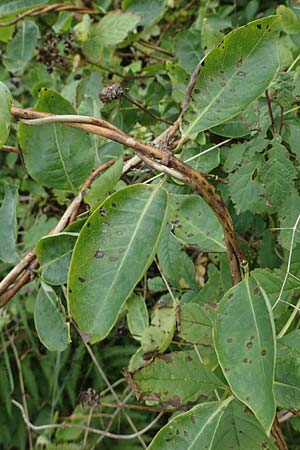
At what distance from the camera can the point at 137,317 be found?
3.09ft

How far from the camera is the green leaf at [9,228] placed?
81 centimetres

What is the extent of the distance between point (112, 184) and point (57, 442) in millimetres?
1226

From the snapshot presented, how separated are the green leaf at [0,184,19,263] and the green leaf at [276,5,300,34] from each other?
0.47 meters

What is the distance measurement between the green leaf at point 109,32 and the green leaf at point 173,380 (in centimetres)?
65

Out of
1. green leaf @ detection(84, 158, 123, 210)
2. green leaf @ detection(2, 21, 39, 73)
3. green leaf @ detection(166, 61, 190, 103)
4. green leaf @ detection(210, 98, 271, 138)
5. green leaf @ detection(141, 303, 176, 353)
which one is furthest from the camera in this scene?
green leaf @ detection(2, 21, 39, 73)

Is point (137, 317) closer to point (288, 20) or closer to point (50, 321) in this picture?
point (50, 321)

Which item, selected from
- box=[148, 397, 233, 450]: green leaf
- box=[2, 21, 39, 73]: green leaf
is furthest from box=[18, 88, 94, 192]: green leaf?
box=[2, 21, 39, 73]: green leaf

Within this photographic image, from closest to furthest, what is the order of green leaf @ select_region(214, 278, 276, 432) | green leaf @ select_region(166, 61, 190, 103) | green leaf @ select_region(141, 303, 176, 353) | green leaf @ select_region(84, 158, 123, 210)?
1. green leaf @ select_region(214, 278, 276, 432)
2. green leaf @ select_region(84, 158, 123, 210)
3. green leaf @ select_region(141, 303, 176, 353)
4. green leaf @ select_region(166, 61, 190, 103)

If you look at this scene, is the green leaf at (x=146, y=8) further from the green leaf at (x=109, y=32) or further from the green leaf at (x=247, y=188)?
the green leaf at (x=247, y=188)

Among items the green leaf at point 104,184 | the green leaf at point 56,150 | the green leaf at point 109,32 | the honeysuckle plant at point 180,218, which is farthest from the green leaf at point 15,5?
the green leaf at point 104,184

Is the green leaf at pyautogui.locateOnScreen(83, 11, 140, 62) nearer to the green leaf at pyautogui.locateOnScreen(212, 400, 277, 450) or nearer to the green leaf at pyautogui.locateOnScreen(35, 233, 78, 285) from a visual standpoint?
the green leaf at pyautogui.locateOnScreen(35, 233, 78, 285)

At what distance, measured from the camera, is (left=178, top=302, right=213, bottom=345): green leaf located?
A: 801mm

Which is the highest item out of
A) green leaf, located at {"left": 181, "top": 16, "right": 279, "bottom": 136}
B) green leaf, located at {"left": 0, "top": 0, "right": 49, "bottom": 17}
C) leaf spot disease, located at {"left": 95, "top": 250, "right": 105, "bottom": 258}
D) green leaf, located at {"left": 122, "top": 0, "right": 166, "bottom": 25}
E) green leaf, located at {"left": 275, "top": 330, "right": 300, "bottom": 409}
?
green leaf, located at {"left": 0, "top": 0, "right": 49, "bottom": 17}

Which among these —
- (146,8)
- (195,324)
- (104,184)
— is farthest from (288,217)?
(146,8)
